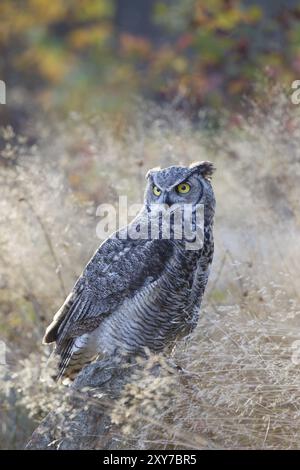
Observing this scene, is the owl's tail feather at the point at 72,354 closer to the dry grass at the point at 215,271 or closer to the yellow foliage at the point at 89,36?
the dry grass at the point at 215,271

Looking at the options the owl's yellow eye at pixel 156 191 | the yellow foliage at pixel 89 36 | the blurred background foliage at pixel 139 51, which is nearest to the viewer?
the owl's yellow eye at pixel 156 191

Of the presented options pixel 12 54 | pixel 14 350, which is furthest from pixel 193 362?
pixel 12 54

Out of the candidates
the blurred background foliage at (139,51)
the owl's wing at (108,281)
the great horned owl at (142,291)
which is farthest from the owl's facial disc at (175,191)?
the blurred background foliage at (139,51)

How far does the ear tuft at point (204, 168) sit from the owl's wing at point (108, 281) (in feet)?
1.35

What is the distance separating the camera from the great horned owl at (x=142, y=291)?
360 cm

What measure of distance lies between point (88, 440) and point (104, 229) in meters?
1.69

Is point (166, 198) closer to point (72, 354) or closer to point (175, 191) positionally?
point (175, 191)

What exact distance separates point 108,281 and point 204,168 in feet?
2.33

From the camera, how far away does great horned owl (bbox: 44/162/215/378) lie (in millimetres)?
3598

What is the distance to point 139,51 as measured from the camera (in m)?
11.2

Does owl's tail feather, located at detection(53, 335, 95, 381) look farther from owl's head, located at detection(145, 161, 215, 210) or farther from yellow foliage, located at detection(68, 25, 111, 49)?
yellow foliage, located at detection(68, 25, 111, 49)

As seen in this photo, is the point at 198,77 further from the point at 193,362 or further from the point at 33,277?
the point at 193,362

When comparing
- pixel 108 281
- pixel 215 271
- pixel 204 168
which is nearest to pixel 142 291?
pixel 108 281

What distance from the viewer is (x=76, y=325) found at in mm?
3689
